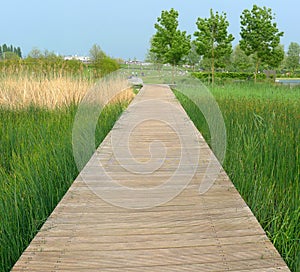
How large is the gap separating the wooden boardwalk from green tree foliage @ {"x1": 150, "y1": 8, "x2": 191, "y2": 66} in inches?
882

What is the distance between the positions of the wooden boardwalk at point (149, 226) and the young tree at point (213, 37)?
64.6 ft

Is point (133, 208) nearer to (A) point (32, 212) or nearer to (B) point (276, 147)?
(A) point (32, 212)

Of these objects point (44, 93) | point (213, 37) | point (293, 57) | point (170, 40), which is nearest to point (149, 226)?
point (44, 93)

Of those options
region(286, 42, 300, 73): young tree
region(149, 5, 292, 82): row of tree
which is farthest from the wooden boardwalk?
region(286, 42, 300, 73): young tree

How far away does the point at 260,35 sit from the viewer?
73.7 ft

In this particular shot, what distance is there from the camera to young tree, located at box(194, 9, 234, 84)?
21.8 m

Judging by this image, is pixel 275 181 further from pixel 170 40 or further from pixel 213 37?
pixel 170 40

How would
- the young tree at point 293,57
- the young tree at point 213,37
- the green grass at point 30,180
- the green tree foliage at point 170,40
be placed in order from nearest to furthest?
the green grass at point 30,180
the young tree at point 213,37
the green tree foliage at point 170,40
the young tree at point 293,57

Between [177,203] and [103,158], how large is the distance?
1.41 m

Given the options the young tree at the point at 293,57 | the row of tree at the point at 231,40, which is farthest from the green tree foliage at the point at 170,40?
the young tree at the point at 293,57

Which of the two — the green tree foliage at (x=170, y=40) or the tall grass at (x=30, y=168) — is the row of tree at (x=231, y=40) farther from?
the tall grass at (x=30, y=168)

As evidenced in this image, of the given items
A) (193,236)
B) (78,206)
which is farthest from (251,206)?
(78,206)

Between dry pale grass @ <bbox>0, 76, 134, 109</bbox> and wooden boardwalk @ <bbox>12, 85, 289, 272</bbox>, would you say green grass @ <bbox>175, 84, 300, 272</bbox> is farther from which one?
dry pale grass @ <bbox>0, 76, 134, 109</bbox>

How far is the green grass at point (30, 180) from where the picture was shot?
6.66 ft
